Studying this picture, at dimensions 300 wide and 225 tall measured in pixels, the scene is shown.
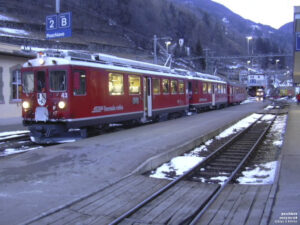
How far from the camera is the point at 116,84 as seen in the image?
14.0 meters

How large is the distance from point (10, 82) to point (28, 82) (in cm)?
684

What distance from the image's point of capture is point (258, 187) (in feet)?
21.0

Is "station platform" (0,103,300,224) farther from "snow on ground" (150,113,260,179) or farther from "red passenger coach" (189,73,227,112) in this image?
"red passenger coach" (189,73,227,112)

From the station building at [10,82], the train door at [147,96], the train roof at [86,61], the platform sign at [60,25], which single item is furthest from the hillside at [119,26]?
the train roof at [86,61]

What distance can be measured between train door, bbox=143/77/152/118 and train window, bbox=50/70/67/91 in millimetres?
5682

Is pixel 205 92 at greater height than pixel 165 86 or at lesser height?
lesser

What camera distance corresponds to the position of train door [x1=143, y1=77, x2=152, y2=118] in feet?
55.0

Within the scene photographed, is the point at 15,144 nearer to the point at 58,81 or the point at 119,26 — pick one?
the point at 58,81

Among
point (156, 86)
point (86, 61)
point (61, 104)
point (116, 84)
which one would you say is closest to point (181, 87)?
point (156, 86)

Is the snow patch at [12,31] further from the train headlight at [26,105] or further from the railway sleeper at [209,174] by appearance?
the railway sleeper at [209,174]

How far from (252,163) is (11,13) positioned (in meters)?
64.1

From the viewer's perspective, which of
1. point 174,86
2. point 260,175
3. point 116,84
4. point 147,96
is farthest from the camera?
point 174,86

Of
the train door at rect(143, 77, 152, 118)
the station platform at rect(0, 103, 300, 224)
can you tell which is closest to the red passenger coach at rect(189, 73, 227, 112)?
the train door at rect(143, 77, 152, 118)

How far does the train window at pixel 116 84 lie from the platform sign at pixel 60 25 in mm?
3367
